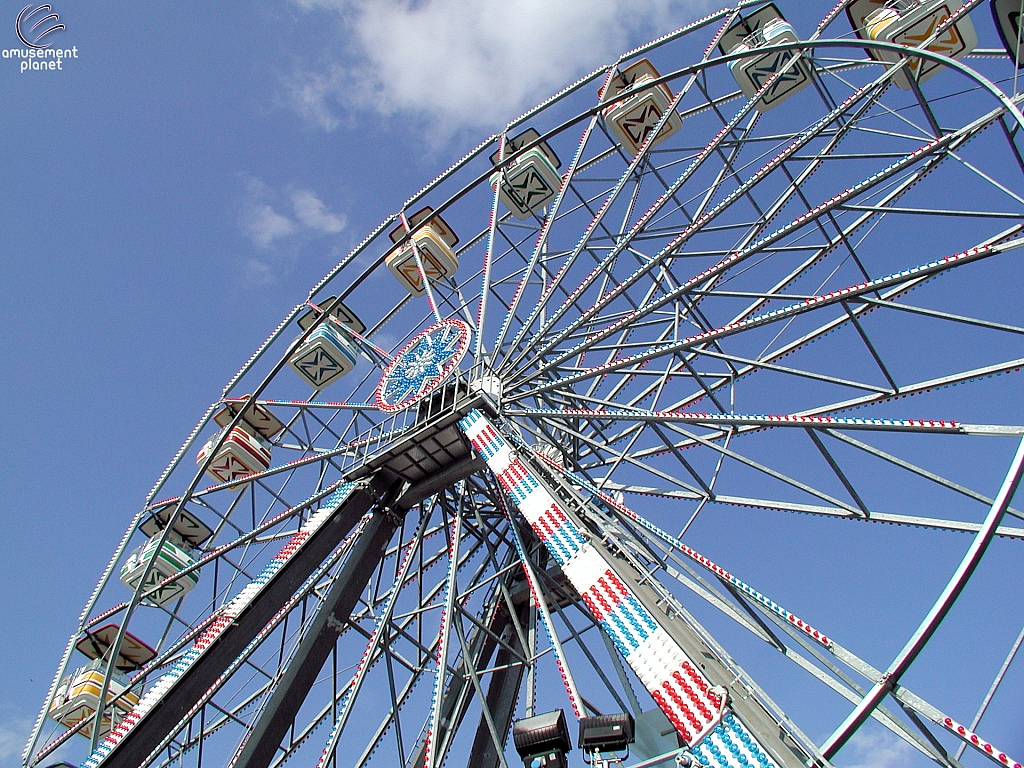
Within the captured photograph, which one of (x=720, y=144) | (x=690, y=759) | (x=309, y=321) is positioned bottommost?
(x=690, y=759)

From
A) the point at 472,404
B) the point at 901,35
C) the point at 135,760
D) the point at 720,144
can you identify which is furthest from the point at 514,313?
the point at 135,760

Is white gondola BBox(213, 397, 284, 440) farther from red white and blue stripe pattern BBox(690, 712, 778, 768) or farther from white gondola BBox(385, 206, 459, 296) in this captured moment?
red white and blue stripe pattern BBox(690, 712, 778, 768)

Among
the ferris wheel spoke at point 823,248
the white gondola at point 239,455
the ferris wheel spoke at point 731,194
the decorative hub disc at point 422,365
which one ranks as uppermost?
the white gondola at point 239,455

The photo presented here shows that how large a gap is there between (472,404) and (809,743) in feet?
20.9

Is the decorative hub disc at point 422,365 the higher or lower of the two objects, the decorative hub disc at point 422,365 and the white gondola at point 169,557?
the lower

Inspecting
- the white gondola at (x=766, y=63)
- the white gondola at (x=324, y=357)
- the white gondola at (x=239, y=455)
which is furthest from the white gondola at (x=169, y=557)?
the white gondola at (x=766, y=63)

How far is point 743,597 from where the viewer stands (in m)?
7.60

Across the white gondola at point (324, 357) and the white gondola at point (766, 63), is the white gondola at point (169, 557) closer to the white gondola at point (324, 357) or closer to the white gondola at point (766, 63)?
the white gondola at point (324, 357)

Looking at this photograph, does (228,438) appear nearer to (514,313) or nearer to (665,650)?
(514,313)

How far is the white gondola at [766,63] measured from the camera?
39.9ft

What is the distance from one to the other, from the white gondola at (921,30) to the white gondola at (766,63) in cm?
127

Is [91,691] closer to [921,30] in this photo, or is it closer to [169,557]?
[169,557]

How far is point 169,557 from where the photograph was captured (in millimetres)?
15633

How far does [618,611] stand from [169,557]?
12084 millimetres
